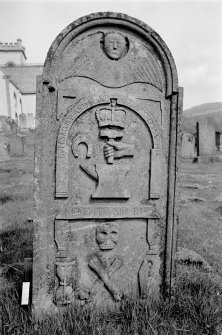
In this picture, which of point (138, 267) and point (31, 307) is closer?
point (31, 307)

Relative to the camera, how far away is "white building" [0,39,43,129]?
36.7 metres

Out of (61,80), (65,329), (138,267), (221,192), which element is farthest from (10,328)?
(221,192)

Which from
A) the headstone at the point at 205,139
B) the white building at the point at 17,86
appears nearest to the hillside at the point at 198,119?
the headstone at the point at 205,139

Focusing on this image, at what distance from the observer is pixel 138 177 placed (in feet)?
9.24

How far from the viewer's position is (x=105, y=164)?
2.72 meters

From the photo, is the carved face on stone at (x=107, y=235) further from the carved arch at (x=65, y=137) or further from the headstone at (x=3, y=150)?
the headstone at (x=3, y=150)

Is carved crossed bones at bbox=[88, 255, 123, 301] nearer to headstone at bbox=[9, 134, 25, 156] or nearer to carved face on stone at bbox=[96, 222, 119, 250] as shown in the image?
carved face on stone at bbox=[96, 222, 119, 250]

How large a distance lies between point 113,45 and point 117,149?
966mm

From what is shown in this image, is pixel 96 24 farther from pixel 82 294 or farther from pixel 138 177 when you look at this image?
pixel 82 294

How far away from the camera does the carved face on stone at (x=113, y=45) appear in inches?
102

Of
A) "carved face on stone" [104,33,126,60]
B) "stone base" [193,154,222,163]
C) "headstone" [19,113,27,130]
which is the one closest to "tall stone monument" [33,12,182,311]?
"carved face on stone" [104,33,126,60]

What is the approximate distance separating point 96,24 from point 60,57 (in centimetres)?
45

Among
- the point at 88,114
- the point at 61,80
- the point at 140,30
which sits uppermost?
the point at 140,30

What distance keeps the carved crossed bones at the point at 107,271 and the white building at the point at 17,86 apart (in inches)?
1475
